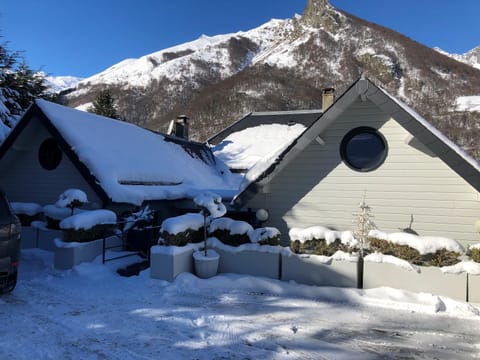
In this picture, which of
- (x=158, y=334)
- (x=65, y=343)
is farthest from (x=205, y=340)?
(x=65, y=343)

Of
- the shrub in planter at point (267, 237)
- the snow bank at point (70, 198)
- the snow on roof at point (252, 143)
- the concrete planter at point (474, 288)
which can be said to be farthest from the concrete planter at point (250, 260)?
the snow on roof at point (252, 143)

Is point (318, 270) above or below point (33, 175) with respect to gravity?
below

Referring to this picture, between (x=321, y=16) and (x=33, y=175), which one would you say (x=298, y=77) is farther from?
(x=33, y=175)

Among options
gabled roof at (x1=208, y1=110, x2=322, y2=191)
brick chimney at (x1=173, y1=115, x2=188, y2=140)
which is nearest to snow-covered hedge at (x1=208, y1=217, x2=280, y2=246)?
gabled roof at (x1=208, y1=110, x2=322, y2=191)

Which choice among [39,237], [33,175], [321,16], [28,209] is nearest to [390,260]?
[39,237]

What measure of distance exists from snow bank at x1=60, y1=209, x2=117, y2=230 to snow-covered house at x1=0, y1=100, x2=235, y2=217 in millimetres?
1252

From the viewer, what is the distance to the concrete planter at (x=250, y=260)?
8047mm

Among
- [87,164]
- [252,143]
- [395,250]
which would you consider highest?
[252,143]

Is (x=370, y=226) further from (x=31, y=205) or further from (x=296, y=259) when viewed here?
(x=31, y=205)

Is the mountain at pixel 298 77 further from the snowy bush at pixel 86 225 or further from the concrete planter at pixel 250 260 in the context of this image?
the snowy bush at pixel 86 225

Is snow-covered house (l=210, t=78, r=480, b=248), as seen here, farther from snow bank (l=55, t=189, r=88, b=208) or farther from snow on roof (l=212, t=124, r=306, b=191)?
snow on roof (l=212, t=124, r=306, b=191)

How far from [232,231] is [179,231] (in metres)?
1.26

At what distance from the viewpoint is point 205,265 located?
807 centimetres

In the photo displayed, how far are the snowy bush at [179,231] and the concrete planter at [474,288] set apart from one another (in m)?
5.74
